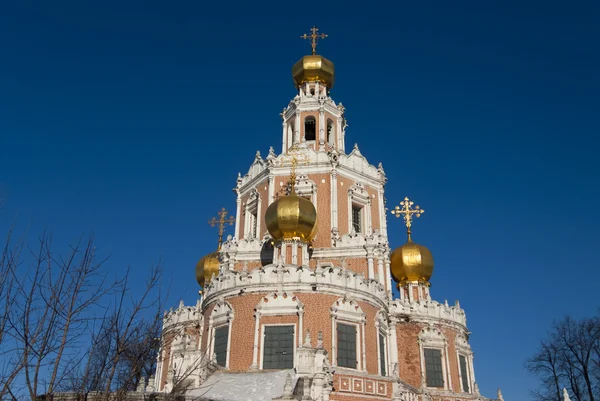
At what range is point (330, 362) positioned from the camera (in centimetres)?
2208

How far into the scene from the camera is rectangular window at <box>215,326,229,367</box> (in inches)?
918

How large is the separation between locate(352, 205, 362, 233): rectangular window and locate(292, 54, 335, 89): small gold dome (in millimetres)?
10626

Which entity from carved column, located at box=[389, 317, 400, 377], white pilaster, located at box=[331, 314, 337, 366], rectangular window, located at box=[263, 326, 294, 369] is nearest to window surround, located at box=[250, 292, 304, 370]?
rectangular window, located at box=[263, 326, 294, 369]

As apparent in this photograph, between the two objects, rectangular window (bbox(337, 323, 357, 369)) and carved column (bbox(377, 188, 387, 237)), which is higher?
carved column (bbox(377, 188, 387, 237))

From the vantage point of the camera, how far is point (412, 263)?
110ft

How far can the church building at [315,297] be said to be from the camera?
2123 cm

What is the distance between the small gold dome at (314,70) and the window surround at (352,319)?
19.4 meters

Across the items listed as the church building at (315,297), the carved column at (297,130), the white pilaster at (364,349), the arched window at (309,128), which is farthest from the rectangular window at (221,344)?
the arched window at (309,128)

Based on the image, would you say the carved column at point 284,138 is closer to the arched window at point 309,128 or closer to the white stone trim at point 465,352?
the arched window at point 309,128

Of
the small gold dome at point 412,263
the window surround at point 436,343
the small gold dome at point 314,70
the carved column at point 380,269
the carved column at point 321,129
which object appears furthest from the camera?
the small gold dome at point 314,70

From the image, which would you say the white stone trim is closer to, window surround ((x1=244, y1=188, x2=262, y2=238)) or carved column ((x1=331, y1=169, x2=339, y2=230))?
carved column ((x1=331, y1=169, x2=339, y2=230))

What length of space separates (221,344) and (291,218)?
660cm

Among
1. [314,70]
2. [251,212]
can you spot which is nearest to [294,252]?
[251,212]

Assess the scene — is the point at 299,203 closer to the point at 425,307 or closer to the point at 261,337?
the point at 261,337
